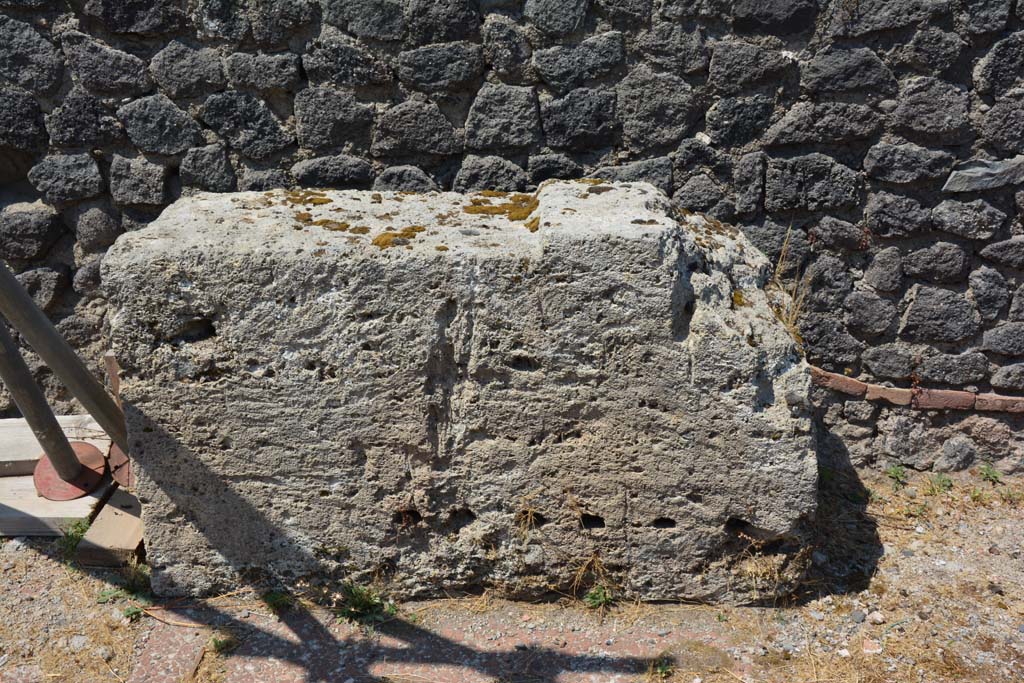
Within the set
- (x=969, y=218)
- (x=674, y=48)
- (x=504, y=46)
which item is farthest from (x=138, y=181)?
(x=969, y=218)

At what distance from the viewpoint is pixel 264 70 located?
3.43 m

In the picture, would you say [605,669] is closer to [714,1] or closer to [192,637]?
[192,637]

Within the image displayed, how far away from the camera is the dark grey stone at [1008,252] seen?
11.4 ft

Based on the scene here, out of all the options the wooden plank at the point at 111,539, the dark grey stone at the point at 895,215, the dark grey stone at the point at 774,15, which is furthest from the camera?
the dark grey stone at the point at 895,215

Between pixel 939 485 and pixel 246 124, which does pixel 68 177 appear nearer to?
pixel 246 124

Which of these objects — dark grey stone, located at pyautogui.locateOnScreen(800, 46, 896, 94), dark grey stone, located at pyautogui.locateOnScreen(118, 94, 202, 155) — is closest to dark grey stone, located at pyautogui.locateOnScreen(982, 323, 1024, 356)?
dark grey stone, located at pyautogui.locateOnScreen(800, 46, 896, 94)

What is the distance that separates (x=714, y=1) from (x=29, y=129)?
2.80m

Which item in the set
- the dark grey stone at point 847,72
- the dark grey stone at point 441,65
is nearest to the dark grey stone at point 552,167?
the dark grey stone at point 441,65

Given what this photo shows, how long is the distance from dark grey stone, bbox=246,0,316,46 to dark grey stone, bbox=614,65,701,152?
4.08ft

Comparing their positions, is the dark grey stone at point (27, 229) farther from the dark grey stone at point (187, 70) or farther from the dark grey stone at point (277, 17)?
the dark grey stone at point (277, 17)

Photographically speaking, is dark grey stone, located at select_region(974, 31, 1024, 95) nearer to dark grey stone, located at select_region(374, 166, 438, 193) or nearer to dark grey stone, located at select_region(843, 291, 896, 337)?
dark grey stone, located at select_region(843, 291, 896, 337)

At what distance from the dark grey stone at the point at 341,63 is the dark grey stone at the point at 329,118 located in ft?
0.18

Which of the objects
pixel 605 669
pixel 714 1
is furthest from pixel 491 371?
pixel 714 1

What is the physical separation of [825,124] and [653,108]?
0.67 meters
